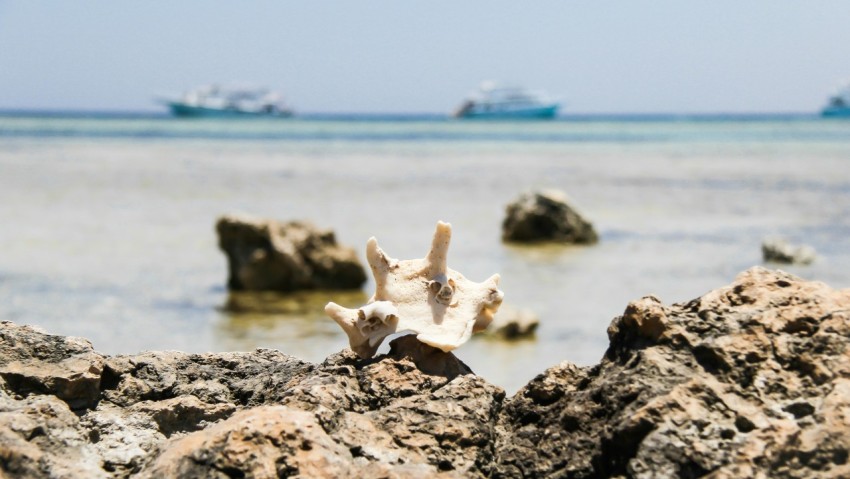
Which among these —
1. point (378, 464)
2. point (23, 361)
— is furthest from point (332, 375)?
point (23, 361)

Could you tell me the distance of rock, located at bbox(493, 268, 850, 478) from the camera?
198 centimetres

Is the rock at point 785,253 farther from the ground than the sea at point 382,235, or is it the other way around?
the rock at point 785,253

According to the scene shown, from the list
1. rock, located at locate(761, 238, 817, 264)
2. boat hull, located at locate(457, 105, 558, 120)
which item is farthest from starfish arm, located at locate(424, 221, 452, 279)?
boat hull, located at locate(457, 105, 558, 120)

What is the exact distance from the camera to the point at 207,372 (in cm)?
269

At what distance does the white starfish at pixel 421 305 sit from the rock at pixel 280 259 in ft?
23.4

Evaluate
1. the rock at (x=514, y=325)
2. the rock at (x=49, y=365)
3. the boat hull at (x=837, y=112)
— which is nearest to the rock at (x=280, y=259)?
the rock at (x=514, y=325)

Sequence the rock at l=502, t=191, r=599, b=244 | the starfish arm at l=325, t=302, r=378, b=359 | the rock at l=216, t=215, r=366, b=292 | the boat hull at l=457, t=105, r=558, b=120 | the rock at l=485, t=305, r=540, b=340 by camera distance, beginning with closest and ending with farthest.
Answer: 1. the starfish arm at l=325, t=302, r=378, b=359
2. the rock at l=485, t=305, r=540, b=340
3. the rock at l=216, t=215, r=366, b=292
4. the rock at l=502, t=191, r=599, b=244
5. the boat hull at l=457, t=105, r=558, b=120

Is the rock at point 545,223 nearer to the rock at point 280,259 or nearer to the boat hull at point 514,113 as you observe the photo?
the rock at point 280,259

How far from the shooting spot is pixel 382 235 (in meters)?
12.5

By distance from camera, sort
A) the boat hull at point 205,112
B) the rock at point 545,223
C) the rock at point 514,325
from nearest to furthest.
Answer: the rock at point 514,325 < the rock at point 545,223 < the boat hull at point 205,112

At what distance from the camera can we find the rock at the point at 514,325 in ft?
24.8

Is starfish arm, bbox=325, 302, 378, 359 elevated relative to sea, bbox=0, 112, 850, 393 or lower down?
elevated

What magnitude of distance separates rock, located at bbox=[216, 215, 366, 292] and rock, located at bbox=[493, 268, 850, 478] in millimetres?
7359

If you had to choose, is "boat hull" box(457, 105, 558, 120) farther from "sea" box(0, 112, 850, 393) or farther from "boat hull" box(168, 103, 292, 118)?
"sea" box(0, 112, 850, 393)
